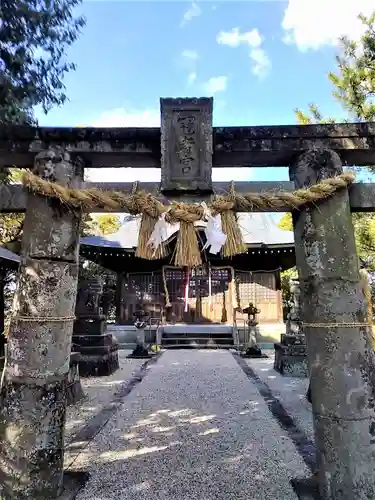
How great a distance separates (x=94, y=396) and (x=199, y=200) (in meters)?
4.95

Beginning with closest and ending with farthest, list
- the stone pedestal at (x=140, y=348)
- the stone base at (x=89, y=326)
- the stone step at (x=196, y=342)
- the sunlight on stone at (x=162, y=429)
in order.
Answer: the sunlight on stone at (x=162, y=429) → the stone base at (x=89, y=326) → the stone pedestal at (x=140, y=348) → the stone step at (x=196, y=342)

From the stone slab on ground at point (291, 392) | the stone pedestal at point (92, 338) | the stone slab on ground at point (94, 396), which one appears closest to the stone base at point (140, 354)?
the stone slab on ground at point (94, 396)

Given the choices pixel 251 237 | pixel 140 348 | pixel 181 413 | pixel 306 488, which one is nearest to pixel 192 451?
pixel 306 488

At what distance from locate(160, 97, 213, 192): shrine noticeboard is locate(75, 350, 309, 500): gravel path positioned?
8.12 ft

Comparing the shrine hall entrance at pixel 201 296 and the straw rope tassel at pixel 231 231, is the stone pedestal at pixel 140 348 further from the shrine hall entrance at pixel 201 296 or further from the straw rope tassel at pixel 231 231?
the straw rope tassel at pixel 231 231

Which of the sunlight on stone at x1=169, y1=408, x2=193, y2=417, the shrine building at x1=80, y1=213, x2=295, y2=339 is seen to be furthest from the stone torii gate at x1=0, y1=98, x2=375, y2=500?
the shrine building at x1=80, y1=213, x2=295, y2=339

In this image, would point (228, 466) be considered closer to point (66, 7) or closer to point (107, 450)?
point (107, 450)

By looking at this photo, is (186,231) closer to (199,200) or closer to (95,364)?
(199,200)

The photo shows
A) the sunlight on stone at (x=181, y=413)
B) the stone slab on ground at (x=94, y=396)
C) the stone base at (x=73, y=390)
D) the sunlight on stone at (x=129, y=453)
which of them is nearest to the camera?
the sunlight on stone at (x=129, y=453)

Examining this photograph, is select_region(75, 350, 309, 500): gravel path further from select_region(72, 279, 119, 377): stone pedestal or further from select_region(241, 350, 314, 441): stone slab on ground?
select_region(72, 279, 119, 377): stone pedestal

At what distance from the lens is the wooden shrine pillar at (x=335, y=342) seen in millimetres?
2500

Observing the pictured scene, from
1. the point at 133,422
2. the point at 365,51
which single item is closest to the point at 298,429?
the point at 133,422

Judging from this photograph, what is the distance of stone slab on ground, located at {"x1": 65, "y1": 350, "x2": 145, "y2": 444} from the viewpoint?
5.00 metres

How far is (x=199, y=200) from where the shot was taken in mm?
2924
